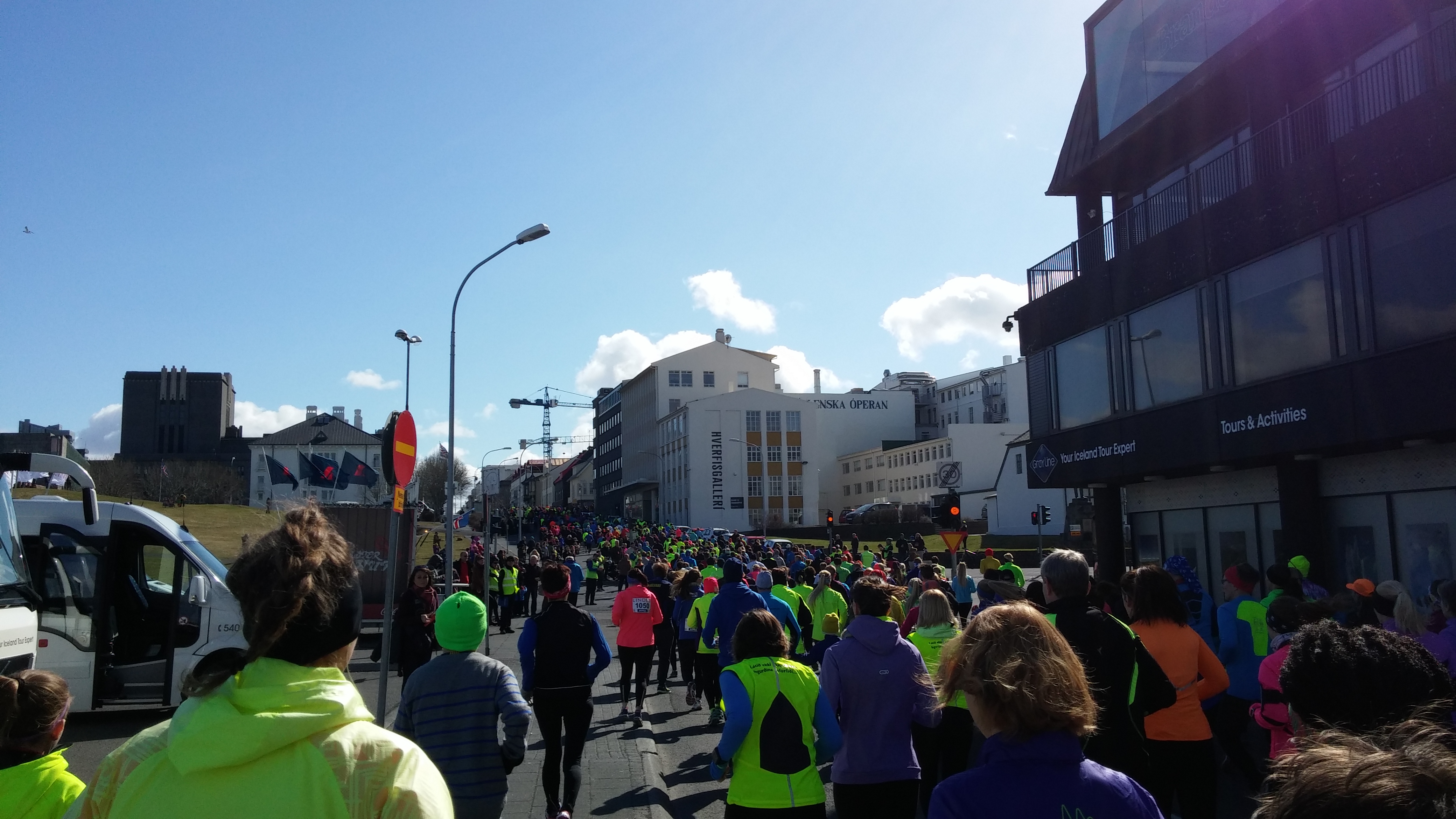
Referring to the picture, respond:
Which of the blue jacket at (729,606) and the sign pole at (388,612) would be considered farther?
the blue jacket at (729,606)

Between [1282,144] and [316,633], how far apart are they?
59.9 ft

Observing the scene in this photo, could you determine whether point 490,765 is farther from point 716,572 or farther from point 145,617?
point 716,572

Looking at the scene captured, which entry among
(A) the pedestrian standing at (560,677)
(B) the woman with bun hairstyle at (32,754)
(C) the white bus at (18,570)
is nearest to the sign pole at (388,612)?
(A) the pedestrian standing at (560,677)

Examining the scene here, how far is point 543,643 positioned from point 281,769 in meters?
5.26

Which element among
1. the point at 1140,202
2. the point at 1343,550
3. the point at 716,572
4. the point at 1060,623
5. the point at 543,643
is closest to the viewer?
the point at 1060,623

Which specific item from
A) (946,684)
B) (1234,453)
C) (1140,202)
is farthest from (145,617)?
(1140,202)

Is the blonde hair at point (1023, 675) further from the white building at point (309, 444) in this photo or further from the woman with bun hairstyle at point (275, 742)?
the white building at point (309, 444)

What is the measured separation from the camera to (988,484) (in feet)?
261

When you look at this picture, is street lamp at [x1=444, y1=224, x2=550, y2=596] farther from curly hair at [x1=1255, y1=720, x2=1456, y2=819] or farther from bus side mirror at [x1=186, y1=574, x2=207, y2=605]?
curly hair at [x1=1255, y1=720, x2=1456, y2=819]

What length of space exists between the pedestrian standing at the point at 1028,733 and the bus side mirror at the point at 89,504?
33.8 feet

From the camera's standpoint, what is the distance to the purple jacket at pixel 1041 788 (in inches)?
94.3

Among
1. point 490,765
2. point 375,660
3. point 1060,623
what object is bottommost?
point 375,660

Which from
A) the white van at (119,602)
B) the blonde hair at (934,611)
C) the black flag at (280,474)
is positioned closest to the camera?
the blonde hair at (934,611)

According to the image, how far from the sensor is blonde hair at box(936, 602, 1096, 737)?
2516 millimetres
